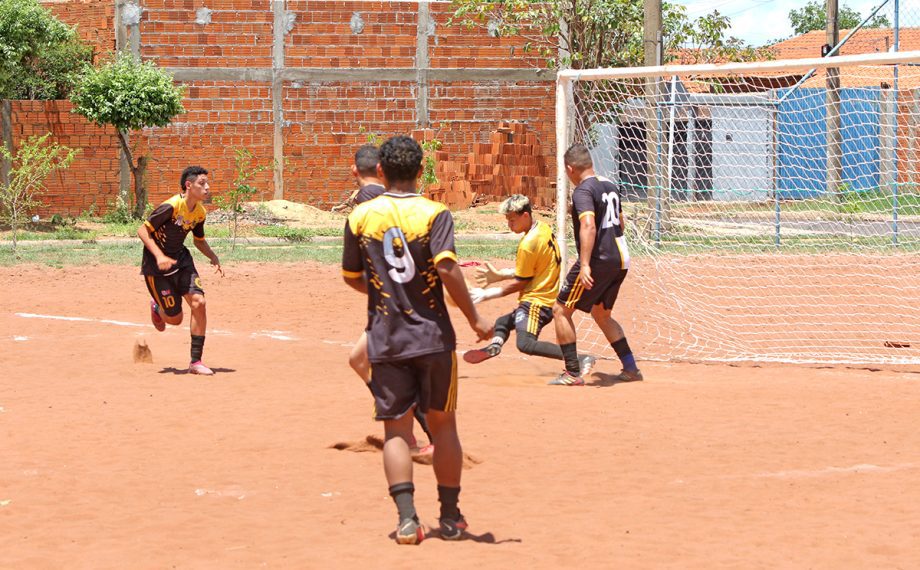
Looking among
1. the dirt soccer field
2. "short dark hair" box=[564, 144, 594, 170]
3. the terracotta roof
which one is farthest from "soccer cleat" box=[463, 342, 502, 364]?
the terracotta roof

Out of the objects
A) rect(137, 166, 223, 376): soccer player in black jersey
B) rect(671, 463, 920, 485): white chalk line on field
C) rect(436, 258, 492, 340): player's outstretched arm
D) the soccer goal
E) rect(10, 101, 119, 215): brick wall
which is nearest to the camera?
rect(436, 258, 492, 340): player's outstretched arm

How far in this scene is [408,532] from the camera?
5.24m

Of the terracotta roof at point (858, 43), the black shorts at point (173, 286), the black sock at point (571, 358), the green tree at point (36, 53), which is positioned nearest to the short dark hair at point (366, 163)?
the black sock at point (571, 358)

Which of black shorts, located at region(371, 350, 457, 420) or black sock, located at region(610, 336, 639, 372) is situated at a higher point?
black shorts, located at region(371, 350, 457, 420)

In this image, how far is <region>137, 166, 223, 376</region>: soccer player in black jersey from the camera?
9930 mm

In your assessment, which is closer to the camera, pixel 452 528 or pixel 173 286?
pixel 452 528

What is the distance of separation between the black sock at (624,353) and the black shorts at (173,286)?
344cm

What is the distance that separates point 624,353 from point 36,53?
Result: 19.7m

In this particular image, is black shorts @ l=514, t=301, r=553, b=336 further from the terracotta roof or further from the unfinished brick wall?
the terracotta roof

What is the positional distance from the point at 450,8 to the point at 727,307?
1631 cm

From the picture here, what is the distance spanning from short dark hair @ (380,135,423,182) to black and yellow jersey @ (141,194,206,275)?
4.97 meters

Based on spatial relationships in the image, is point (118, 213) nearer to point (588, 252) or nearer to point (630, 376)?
point (630, 376)

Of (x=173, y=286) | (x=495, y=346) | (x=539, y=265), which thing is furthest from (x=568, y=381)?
(x=173, y=286)

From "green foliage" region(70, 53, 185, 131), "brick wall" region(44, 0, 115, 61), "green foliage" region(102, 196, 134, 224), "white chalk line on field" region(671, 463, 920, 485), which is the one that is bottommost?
"white chalk line on field" region(671, 463, 920, 485)
